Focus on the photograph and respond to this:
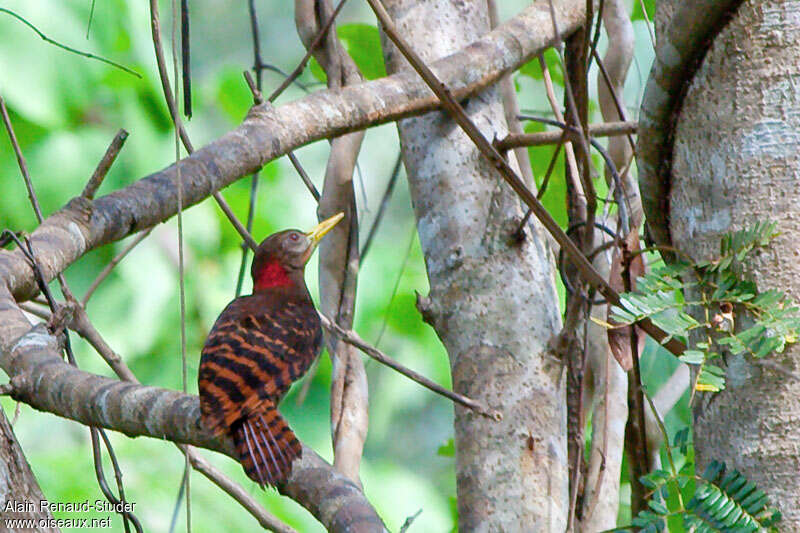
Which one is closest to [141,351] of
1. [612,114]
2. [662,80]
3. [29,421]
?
[29,421]

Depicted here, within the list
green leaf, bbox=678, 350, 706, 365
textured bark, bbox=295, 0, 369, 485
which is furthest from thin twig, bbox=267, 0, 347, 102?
green leaf, bbox=678, 350, 706, 365

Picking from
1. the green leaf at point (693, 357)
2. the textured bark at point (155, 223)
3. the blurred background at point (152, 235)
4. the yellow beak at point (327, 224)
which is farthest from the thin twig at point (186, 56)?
the blurred background at point (152, 235)

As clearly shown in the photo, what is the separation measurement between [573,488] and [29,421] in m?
4.87

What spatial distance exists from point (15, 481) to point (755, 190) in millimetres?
928

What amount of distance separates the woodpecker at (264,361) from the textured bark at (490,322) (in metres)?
0.28

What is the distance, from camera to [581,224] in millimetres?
1826

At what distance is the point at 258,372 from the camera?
6.32 feet

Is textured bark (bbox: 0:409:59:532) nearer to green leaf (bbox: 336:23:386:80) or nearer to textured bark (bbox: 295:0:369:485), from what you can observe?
textured bark (bbox: 295:0:369:485)

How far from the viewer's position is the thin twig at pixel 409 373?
1.50m

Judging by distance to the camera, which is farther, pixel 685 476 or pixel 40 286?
pixel 40 286

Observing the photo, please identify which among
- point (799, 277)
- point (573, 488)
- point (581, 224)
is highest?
point (581, 224)

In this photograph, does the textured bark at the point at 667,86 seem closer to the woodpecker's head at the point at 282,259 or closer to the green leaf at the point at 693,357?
the green leaf at the point at 693,357

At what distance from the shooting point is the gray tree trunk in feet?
3.62

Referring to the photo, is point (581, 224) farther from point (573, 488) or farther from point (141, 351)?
point (141, 351)
